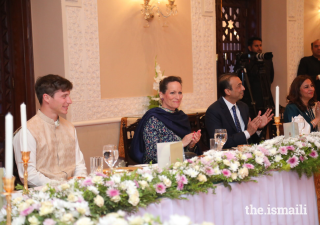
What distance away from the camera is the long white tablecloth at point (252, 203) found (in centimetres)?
182

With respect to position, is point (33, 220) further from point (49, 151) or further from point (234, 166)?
point (49, 151)

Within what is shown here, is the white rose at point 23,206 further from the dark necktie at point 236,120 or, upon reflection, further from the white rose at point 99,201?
the dark necktie at point 236,120

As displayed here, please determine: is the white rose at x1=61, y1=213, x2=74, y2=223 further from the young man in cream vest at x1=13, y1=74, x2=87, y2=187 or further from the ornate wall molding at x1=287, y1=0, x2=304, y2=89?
the ornate wall molding at x1=287, y1=0, x2=304, y2=89

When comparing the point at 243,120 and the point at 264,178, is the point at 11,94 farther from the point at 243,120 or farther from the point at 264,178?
the point at 264,178

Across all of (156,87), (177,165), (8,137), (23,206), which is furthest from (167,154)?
(156,87)

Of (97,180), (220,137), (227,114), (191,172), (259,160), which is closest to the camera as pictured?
(97,180)

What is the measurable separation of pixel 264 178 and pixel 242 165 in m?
0.23

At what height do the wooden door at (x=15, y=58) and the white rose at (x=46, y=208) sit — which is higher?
the wooden door at (x=15, y=58)

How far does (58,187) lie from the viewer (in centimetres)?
162

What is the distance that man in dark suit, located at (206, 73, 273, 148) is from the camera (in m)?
3.49

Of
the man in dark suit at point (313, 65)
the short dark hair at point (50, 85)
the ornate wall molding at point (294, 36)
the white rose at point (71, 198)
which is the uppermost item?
the ornate wall molding at point (294, 36)

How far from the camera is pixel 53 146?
263 cm

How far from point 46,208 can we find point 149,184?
1.55 ft

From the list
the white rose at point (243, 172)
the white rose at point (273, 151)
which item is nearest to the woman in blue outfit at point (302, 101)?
the white rose at point (273, 151)
